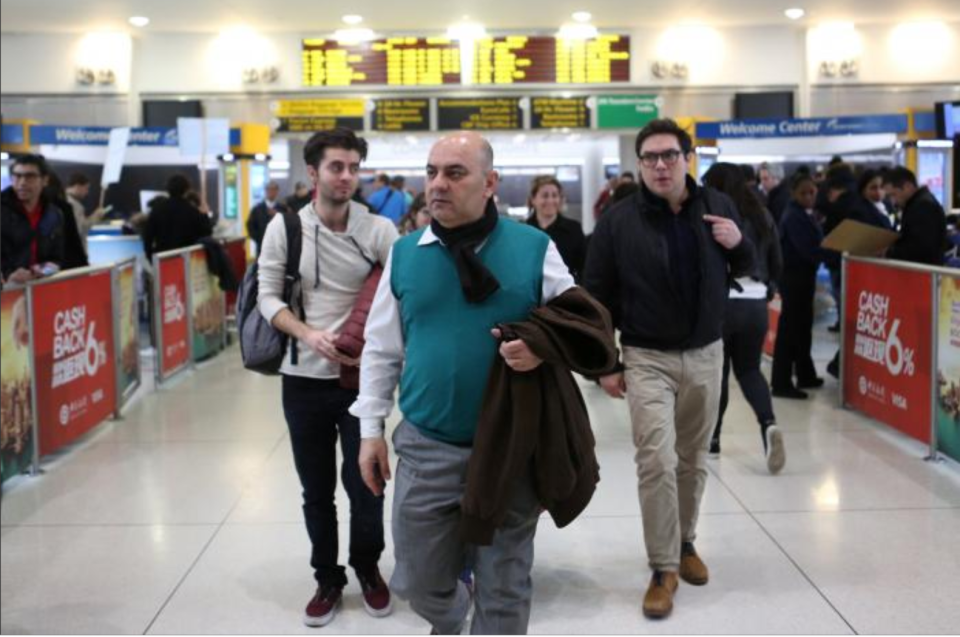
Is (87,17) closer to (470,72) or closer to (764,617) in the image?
(470,72)

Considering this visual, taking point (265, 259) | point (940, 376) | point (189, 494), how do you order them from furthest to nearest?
point (940, 376) → point (189, 494) → point (265, 259)

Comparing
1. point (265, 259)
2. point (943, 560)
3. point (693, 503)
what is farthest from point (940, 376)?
point (265, 259)

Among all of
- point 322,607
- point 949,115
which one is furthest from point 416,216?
point 949,115

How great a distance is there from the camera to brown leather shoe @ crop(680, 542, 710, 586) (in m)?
4.12

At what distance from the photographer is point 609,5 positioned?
42.5 ft

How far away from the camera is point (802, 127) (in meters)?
12.4

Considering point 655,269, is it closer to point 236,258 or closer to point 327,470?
point 327,470

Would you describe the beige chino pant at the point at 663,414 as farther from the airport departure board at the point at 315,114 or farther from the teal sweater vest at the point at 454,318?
the airport departure board at the point at 315,114

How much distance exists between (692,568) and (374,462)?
6.04 ft

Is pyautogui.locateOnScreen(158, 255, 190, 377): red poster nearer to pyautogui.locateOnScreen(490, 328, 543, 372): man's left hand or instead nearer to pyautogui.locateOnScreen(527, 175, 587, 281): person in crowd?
pyautogui.locateOnScreen(527, 175, 587, 281): person in crowd

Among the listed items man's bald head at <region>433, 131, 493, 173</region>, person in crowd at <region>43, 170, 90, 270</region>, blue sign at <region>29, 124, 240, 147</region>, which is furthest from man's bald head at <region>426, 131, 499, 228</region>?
blue sign at <region>29, 124, 240, 147</region>

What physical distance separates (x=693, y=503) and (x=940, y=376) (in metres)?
2.48

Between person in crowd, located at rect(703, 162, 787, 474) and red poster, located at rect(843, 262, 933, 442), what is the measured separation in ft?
3.55

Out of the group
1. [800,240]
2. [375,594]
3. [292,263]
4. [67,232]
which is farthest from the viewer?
[800,240]
